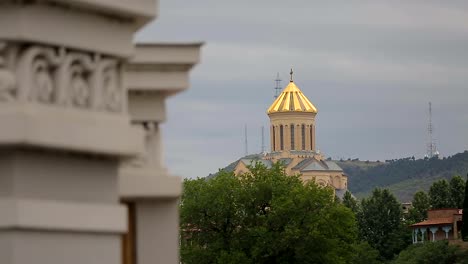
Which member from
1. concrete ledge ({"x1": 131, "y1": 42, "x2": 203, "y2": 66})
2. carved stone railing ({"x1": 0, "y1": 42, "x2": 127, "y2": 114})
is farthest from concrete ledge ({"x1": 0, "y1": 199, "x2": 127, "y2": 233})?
concrete ledge ({"x1": 131, "y1": 42, "x2": 203, "y2": 66})

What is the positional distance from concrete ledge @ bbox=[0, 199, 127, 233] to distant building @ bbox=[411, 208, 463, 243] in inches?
4282

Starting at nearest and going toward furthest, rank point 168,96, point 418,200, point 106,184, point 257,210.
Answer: point 106,184 → point 168,96 → point 257,210 → point 418,200

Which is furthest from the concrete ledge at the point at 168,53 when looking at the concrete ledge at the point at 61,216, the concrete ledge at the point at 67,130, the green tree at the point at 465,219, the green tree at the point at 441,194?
the green tree at the point at 441,194

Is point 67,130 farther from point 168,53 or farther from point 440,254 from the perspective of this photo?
point 440,254

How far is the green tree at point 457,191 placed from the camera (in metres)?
131

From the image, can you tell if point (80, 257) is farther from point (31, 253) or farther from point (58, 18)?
point (58, 18)

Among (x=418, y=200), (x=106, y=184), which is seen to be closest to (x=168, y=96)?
(x=106, y=184)

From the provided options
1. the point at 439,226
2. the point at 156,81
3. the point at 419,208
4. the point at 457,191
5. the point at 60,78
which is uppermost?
the point at 457,191

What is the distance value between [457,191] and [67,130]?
126423mm

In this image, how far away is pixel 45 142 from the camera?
7.62m

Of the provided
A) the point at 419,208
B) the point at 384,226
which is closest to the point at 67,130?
the point at 384,226

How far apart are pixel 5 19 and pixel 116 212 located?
1107 millimetres

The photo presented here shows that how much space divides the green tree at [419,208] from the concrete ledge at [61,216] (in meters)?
128

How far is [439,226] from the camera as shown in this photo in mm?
121125
